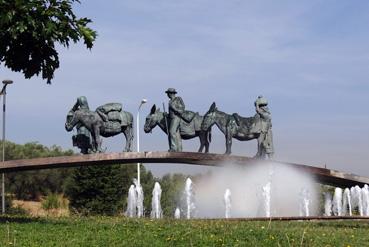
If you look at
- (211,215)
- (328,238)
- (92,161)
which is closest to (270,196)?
(211,215)

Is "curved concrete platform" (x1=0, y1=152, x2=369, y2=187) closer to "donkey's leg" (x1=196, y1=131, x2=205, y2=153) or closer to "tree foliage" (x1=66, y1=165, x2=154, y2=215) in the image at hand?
"donkey's leg" (x1=196, y1=131, x2=205, y2=153)

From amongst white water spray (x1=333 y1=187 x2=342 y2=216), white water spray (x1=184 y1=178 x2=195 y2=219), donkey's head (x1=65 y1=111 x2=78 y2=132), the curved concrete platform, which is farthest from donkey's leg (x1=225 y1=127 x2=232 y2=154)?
white water spray (x1=333 y1=187 x2=342 y2=216)

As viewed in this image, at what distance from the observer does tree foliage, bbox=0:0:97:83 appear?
33.6 feet

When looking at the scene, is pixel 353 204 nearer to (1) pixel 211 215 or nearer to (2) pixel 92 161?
(1) pixel 211 215

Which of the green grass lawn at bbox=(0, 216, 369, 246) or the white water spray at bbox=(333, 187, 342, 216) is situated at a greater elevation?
the white water spray at bbox=(333, 187, 342, 216)

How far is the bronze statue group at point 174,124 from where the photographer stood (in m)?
22.3

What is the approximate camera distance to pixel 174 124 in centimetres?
2239

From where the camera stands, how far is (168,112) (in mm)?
22719

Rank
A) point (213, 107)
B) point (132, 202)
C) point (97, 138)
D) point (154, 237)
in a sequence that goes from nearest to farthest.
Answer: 1. point (154, 237)
2. point (97, 138)
3. point (213, 107)
4. point (132, 202)

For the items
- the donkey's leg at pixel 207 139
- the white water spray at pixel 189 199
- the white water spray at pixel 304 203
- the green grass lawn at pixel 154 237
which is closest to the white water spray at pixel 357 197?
the white water spray at pixel 304 203

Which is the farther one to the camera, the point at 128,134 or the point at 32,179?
the point at 32,179

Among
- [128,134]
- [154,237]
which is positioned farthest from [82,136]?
[154,237]

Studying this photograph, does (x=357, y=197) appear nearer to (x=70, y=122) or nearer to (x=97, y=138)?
(x=97, y=138)

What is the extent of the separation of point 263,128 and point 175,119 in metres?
3.22
